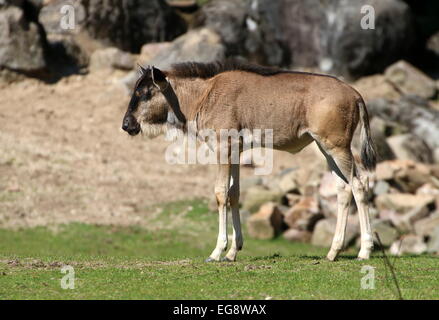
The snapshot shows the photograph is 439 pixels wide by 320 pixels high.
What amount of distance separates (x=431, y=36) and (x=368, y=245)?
25.5 m

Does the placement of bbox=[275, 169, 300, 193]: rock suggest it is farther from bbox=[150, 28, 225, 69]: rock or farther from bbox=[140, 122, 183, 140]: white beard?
bbox=[140, 122, 183, 140]: white beard

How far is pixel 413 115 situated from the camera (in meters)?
29.2

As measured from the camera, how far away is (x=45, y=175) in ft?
80.3

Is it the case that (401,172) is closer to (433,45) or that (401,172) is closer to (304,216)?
(304,216)

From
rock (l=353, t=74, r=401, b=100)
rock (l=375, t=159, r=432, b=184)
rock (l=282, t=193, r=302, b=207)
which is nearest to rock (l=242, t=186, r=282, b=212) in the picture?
rock (l=282, t=193, r=302, b=207)

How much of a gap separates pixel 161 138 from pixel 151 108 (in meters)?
15.3

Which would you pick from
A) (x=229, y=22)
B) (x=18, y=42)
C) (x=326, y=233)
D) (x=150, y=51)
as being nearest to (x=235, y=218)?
(x=326, y=233)

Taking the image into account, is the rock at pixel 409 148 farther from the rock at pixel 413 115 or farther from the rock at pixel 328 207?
the rock at pixel 328 207

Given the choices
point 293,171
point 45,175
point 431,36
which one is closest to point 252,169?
point 293,171

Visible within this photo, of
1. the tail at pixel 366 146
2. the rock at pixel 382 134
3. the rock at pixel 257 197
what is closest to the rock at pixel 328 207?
the rock at pixel 257 197

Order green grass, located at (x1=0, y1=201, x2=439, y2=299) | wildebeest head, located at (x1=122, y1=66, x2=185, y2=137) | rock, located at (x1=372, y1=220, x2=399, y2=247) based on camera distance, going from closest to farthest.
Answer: green grass, located at (x1=0, y1=201, x2=439, y2=299) → wildebeest head, located at (x1=122, y1=66, x2=185, y2=137) → rock, located at (x1=372, y1=220, x2=399, y2=247)

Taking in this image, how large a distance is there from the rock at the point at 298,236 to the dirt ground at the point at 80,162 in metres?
3.48

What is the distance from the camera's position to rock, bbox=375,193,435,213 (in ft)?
A: 75.5

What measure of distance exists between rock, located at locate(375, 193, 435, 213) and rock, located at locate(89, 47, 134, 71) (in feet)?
36.7
